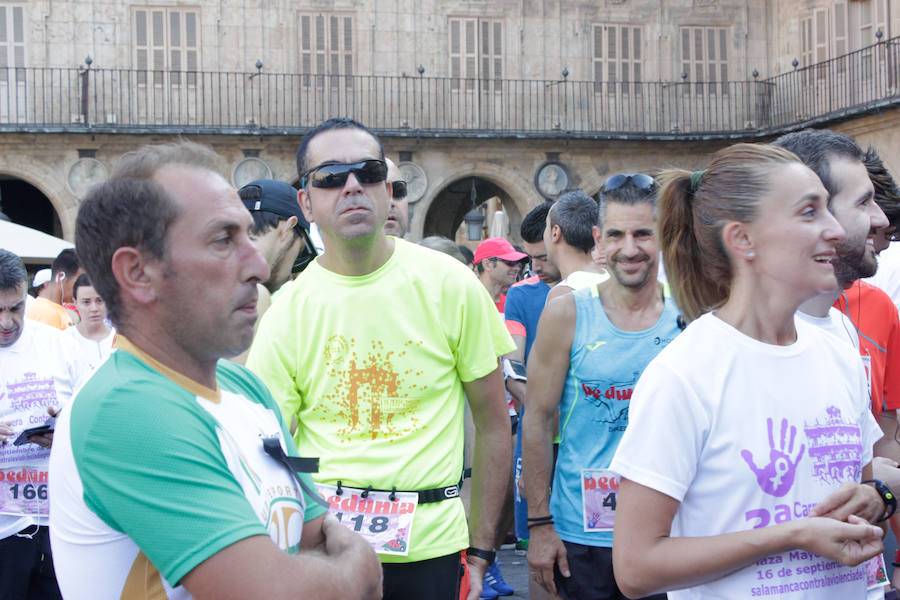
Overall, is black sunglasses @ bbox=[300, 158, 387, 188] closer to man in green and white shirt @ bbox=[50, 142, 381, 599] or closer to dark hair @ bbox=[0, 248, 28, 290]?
man in green and white shirt @ bbox=[50, 142, 381, 599]

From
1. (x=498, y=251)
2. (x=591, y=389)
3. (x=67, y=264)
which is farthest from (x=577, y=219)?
(x=67, y=264)

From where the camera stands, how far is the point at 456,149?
22.6 meters

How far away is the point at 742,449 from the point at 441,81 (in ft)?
69.3

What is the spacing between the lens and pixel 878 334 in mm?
3428

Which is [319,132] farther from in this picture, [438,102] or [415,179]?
[438,102]

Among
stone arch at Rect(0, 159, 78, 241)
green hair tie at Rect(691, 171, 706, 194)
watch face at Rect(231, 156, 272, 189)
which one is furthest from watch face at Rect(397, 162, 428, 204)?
green hair tie at Rect(691, 171, 706, 194)

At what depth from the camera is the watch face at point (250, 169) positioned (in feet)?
71.3

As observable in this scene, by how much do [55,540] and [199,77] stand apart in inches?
848

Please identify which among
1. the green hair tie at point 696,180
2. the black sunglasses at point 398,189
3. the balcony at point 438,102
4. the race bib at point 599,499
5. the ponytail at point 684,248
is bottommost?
the race bib at point 599,499

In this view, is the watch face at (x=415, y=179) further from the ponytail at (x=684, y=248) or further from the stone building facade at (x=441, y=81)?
the ponytail at (x=684, y=248)

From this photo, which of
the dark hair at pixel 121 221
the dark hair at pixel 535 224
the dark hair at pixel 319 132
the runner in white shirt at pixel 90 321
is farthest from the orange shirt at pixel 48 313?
the dark hair at pixel 121 221

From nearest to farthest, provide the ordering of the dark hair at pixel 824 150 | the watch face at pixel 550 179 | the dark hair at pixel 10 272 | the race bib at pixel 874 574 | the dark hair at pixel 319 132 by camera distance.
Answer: the race bib at pixel 874 574, the dark hair at pixel 824 150, the dark hair at pixel 319 132, the dark hair at pixel 10 272, the watch face at pixel 550 179

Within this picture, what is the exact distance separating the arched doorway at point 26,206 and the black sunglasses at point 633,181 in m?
23.0

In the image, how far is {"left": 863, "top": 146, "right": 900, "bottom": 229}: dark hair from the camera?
11.0ft
